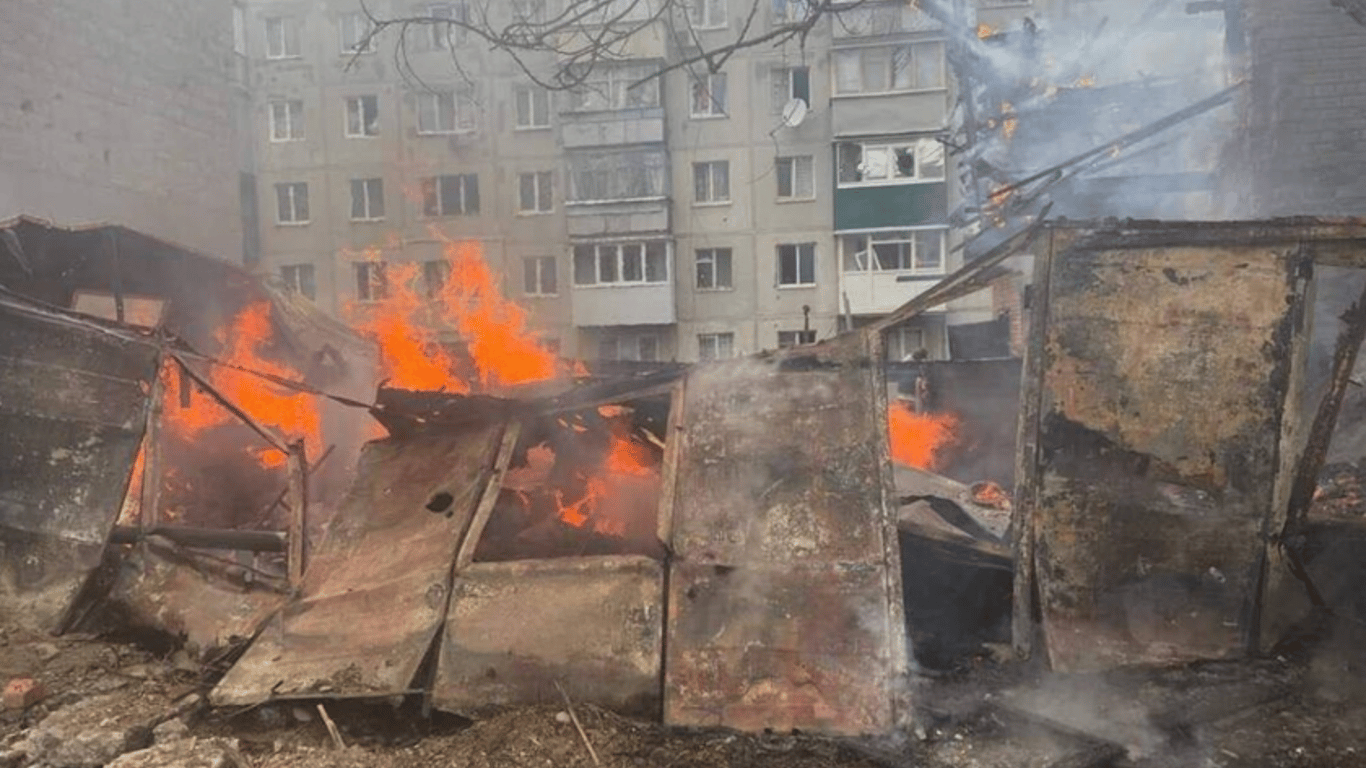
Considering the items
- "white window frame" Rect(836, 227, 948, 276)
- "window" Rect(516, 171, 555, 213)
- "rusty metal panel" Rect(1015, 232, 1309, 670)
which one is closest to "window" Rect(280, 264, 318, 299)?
"window" Rect(516, 171, 555, 213)

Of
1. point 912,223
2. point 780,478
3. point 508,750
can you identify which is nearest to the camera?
point 508,750

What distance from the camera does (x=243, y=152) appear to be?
33.2 meters

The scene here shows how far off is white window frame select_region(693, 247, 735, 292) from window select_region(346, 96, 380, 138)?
13.1 meters

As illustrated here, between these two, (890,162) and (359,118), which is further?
(359,118)

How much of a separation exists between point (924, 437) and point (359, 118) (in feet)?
91.0

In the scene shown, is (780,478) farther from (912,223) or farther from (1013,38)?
(912,223)

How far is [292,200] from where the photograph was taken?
33.4m

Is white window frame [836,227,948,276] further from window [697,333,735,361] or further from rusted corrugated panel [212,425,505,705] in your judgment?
rusted corrugated panel [212,425,505,705]

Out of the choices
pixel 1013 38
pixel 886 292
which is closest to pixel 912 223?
pixel 886 292

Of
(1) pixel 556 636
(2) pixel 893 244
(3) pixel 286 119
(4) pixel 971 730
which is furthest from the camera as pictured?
(3) pixel 286 119

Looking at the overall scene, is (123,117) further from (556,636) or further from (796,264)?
(556,636)

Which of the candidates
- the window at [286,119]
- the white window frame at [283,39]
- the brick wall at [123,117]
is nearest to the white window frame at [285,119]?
the window at [286,119]

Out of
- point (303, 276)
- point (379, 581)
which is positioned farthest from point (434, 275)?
point (379, 581)

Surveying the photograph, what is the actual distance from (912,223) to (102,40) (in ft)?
73.2
